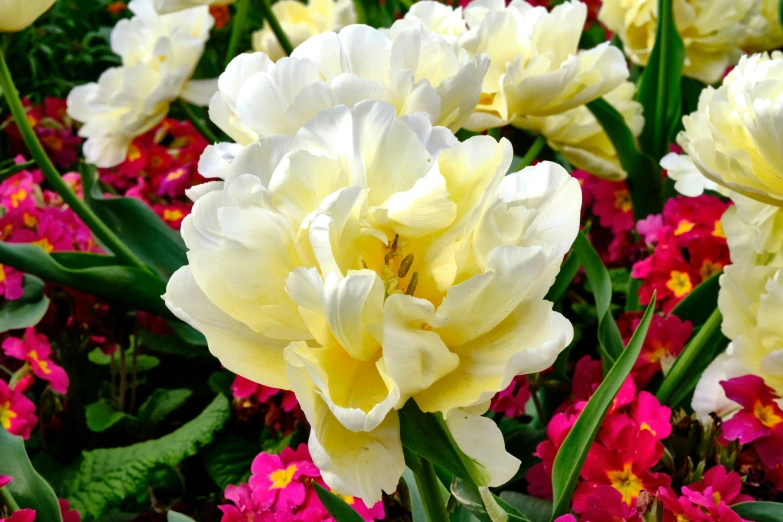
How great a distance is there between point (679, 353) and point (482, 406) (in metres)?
0.45

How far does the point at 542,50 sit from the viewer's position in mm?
838

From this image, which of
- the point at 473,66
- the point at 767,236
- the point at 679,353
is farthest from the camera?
the point at 679,353

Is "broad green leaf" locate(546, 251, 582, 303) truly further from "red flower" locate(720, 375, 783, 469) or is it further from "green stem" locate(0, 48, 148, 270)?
"green stem" locate(0, 48, 148, 270)

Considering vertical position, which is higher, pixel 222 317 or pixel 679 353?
pixel 222 317

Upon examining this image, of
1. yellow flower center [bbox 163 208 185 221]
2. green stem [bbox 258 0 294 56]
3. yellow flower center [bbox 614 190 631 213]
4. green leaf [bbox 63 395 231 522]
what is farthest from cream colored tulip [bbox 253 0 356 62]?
green leaf [bbox 63 395 231 522]

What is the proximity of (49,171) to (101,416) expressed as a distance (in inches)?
11.5

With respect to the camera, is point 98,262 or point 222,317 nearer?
point 222,317

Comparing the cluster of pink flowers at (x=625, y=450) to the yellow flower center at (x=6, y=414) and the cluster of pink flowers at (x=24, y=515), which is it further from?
the yellow flower center at (x=6, y=414)

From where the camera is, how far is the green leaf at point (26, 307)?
3.12ft

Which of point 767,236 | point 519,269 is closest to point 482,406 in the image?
point 519,269

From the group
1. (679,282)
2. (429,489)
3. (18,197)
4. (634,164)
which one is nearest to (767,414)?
(679,282)

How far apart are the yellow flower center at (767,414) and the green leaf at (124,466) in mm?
530

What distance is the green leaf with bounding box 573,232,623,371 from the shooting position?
0.70 metres

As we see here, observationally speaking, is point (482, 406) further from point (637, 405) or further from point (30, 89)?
point (30, 89)
